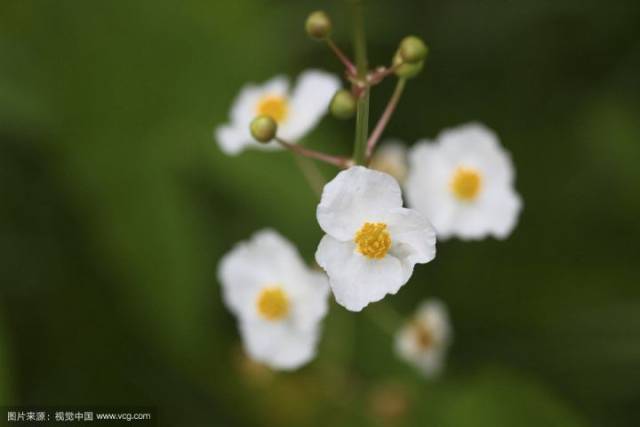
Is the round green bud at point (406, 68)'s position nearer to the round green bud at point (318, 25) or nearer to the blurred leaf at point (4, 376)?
the round green bud at point (318, 25)

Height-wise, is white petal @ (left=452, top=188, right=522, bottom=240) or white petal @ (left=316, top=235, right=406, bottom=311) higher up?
white petal @ (left=452, top=188, right=522, bottom=240)

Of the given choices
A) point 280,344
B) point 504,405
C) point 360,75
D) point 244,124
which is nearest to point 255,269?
point 280,344

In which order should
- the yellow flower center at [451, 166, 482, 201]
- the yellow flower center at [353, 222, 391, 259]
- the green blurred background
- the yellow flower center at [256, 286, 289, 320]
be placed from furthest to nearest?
the green blurred background
the yellow flower center at [451, 166, 482, 201]
the yellow flower center at [256, 286, 289, 320]
the yellow flower center at [353, 222, 391, 259]

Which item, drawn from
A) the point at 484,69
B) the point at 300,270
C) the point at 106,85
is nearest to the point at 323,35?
the point at 300,270

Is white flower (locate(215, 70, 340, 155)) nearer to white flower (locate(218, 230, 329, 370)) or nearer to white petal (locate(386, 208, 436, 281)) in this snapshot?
white flower (locate(218, 230, 329, 370))

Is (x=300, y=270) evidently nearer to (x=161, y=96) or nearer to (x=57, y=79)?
(x=161, y=96)

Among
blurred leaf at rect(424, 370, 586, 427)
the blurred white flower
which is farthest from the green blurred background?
the blurred white flower

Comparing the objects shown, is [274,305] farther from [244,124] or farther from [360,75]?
[360,75]
